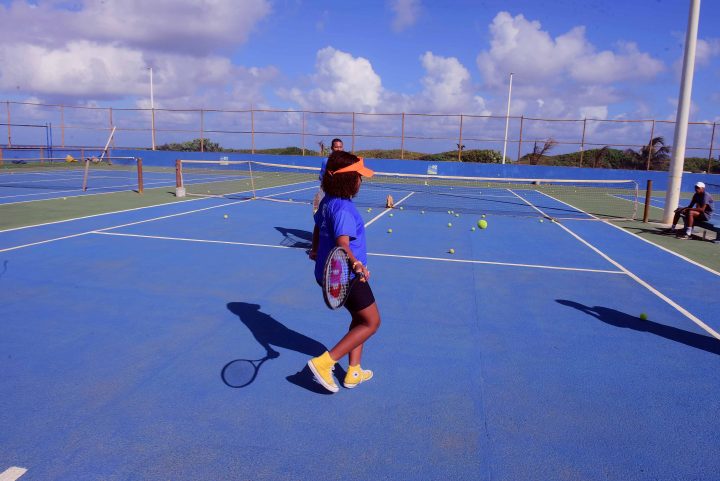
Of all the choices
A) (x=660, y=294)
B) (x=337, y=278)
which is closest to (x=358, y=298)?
(x=337, y=278)

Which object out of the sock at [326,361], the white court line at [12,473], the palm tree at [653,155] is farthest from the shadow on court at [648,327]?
the palm tree at [653,155]

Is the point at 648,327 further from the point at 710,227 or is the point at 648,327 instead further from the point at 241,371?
the point at 710,227

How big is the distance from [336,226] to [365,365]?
→ 1.59 metres

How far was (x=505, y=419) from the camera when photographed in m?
3.67

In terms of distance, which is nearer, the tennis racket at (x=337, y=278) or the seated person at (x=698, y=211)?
the tennis racket at (x=337, y=278)

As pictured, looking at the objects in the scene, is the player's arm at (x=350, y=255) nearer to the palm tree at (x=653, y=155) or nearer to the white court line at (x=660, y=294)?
the white court line at (x=660, y=294)

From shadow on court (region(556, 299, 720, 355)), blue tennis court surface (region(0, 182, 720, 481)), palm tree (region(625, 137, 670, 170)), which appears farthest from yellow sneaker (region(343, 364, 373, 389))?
palm tree (region(625, 137, 670, 170))

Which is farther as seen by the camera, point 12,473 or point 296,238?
point 296,238

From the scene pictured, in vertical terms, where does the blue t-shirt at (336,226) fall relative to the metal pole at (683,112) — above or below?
below

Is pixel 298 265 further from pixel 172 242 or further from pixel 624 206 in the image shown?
pixel 624 206

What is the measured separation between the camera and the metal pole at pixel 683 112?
1286 centimetres

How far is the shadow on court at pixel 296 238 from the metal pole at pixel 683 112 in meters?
10.0

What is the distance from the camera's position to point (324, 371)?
151 inches

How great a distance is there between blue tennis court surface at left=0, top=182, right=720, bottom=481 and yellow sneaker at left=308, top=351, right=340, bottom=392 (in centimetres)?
15
